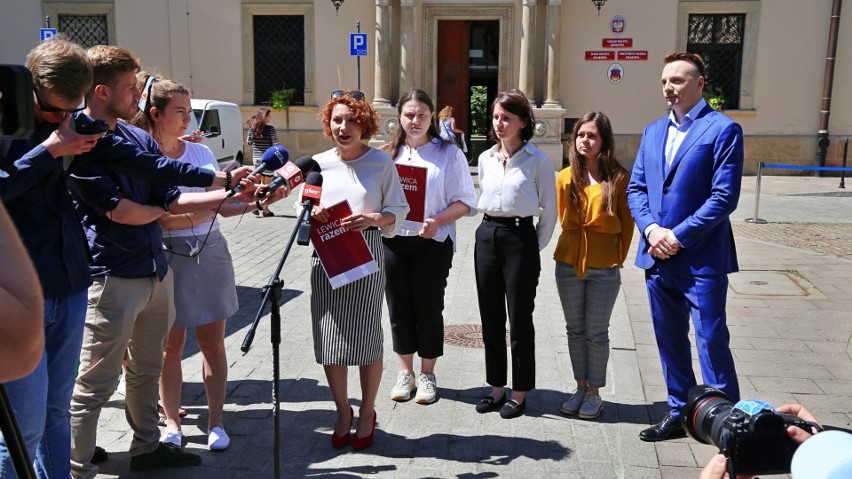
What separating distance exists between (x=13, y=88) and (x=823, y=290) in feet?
26.6

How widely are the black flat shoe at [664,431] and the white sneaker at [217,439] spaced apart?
7.48 feet

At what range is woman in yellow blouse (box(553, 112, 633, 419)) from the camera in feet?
15.8

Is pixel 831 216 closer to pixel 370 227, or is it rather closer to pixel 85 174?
pixel 370 227

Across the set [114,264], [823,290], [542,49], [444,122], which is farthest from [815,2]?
[114,264]

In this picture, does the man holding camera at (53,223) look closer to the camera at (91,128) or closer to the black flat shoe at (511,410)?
the camera at (91,128)

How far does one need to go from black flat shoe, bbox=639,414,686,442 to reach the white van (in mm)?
13794

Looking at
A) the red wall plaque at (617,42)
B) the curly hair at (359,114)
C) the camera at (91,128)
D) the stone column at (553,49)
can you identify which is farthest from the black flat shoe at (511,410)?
the red wall plaque at (617,42)

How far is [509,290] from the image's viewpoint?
4891 millimetres

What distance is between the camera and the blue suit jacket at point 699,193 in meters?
4.23

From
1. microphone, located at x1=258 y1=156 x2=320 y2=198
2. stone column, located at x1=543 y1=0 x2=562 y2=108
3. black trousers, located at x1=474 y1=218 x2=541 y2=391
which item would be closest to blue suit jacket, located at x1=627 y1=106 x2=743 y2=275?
black trousers, located at x1=474 y1=218 x2=541 y2=391

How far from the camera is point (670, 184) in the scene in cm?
446

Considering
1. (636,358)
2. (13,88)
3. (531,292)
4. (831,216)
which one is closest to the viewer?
(13,88)

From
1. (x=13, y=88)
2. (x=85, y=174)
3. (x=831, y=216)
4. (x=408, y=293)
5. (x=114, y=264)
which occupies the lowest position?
(x=831, y=216)

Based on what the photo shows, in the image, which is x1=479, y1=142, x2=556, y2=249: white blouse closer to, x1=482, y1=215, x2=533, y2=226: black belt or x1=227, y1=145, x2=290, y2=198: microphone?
x1=482, y1=215, x2=533, y2=226: black belt
